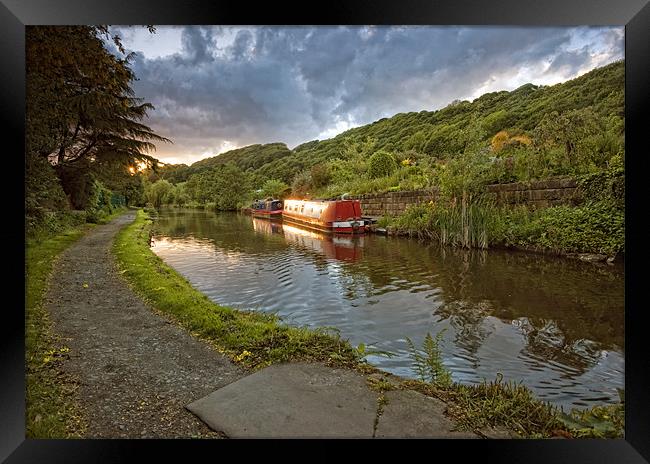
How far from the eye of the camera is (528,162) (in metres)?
8.20

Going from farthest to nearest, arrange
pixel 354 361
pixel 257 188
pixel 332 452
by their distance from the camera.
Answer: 1. pixel 257 188
2. pixel 354 361
3. pixel 332 452

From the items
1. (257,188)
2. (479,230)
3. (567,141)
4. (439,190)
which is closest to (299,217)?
(439,190)

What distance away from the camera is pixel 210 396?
6.37 feet

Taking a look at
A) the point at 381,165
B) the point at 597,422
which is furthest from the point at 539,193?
the point at 381,165

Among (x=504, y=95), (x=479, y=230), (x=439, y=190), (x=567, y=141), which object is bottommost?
(x=479, y=230)

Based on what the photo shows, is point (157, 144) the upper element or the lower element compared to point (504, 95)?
lower

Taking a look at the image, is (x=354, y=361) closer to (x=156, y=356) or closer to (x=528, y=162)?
(x=156, y=356)

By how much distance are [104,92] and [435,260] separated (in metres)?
6.83

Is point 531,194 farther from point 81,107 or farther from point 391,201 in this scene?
point 81,107

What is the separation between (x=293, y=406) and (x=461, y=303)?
10.2 feet

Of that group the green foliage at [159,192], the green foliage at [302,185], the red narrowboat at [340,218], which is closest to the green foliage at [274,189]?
the green foliage at [302,185]
